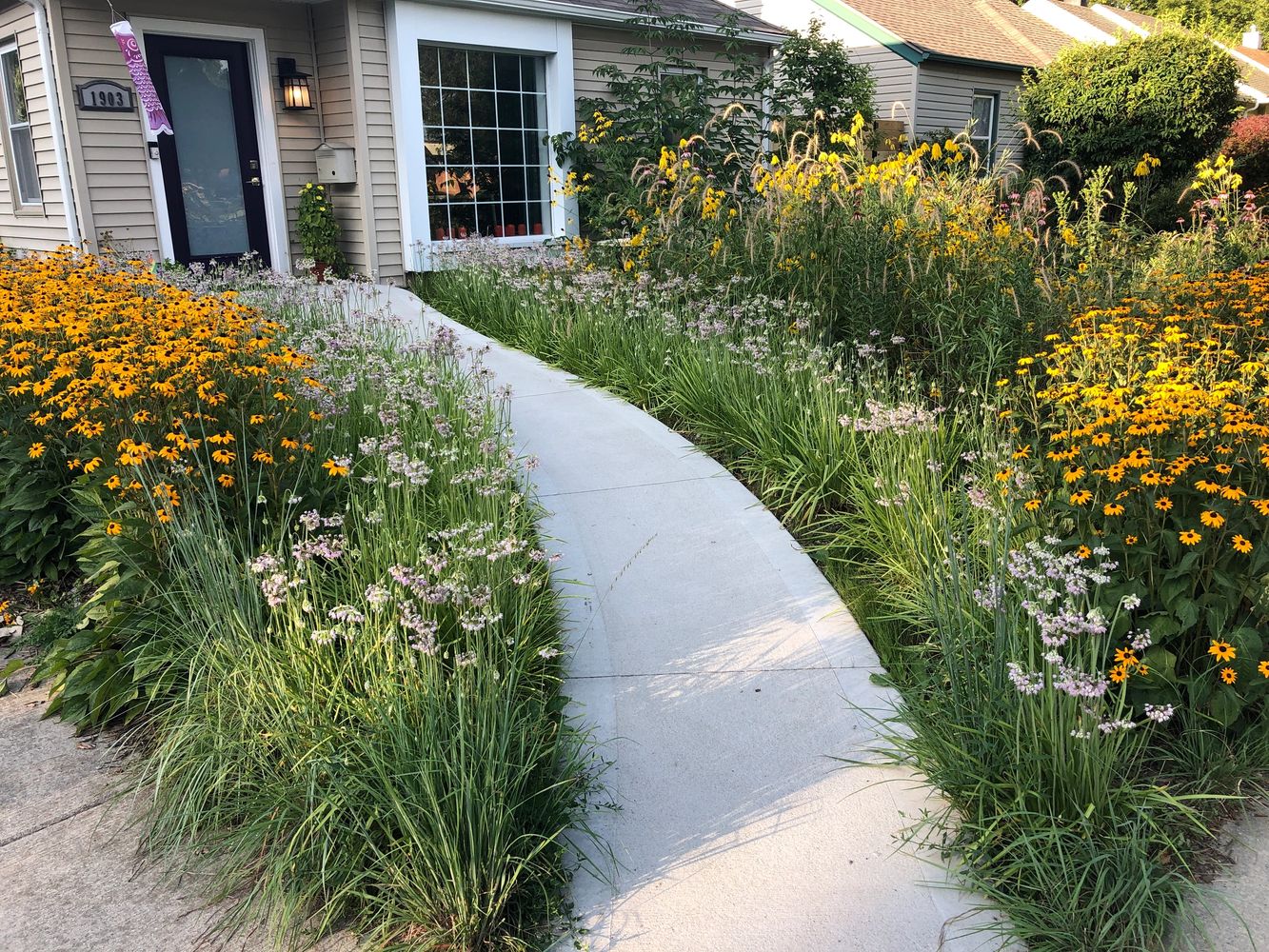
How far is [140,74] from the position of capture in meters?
8.85

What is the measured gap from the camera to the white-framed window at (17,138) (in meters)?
10.1

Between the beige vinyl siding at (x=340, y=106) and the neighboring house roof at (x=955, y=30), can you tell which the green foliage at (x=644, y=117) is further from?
the neighboring house roof at (x=955, y=30)

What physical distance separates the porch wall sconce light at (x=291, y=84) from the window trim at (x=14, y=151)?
2.42 m

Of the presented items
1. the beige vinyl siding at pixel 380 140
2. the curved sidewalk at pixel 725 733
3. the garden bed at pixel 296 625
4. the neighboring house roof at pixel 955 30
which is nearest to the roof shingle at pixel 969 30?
the neighboring house roof at pixel 955 30

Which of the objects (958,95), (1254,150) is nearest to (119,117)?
(958,95)

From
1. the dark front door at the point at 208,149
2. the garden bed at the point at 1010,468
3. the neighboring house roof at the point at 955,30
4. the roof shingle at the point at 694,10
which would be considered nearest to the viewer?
the garden bed at the point at 1010,468

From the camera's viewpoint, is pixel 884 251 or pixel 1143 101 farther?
pixel 1143 101

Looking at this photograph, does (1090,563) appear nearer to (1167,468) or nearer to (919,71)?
(1167,468)

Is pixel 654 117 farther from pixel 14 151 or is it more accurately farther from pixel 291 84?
pixel 14 151

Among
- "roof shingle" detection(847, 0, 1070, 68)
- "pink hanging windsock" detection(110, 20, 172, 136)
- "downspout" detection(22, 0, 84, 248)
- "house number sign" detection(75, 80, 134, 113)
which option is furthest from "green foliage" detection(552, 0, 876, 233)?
"roof shingle" detection(847, 0, 1070, 68)

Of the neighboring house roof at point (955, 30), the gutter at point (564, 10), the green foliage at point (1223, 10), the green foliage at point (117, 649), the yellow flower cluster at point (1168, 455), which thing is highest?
the green foliage at point (1223, 10)

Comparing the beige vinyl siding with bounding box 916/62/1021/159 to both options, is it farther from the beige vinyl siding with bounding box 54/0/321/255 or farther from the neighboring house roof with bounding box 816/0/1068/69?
the beige vinyl siding with bounding box 54/0/321/255

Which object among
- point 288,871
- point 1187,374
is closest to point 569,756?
point 288,871

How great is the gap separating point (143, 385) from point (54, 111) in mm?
6902
